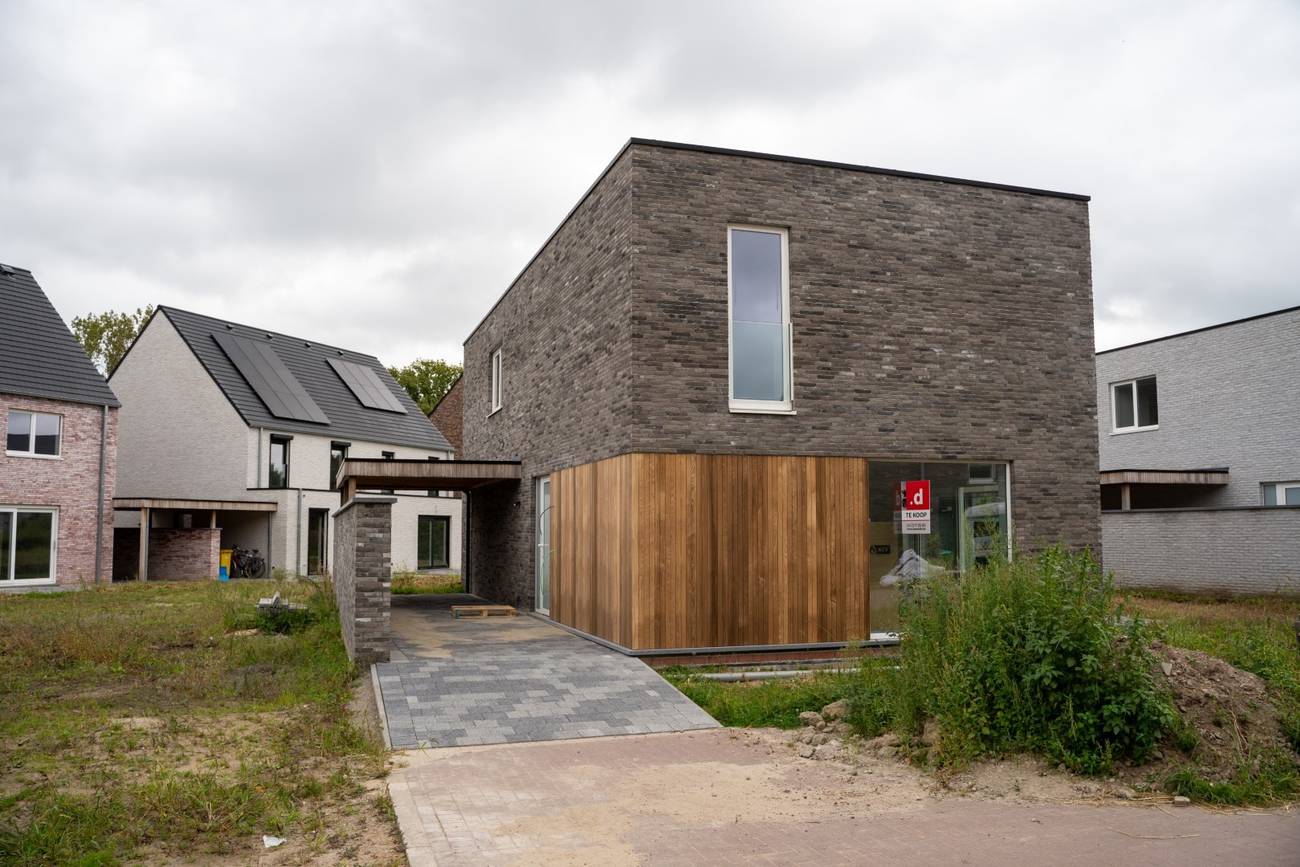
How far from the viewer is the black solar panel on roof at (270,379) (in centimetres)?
2733

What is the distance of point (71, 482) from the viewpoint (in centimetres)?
2216

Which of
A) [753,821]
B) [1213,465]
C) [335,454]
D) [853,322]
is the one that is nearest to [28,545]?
[335,454]

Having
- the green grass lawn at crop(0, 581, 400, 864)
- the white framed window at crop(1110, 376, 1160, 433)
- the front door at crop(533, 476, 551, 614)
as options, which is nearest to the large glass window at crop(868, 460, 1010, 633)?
the front door at crop(533, 476, 551, 614)

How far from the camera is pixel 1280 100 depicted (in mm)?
7965

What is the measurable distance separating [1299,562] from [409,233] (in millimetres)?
19886

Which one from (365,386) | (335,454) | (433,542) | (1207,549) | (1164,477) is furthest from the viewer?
(365,386)

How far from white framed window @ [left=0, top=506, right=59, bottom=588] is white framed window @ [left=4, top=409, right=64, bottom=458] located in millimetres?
1266

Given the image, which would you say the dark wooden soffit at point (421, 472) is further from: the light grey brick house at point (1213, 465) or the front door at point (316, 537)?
the light grey brick house at point (1213, 465)

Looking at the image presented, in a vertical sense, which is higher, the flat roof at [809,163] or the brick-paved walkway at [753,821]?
the flat roof at [809,163]

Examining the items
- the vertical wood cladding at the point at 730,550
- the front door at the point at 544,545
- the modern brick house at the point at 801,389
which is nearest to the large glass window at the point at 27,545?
Result: the front door at the point at 544,545

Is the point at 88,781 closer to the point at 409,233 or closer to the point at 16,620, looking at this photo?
the point at 16,620

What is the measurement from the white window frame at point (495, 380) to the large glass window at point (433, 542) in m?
13.9

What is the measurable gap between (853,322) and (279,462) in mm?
20550

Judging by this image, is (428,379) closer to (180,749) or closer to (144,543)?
(144,543)
